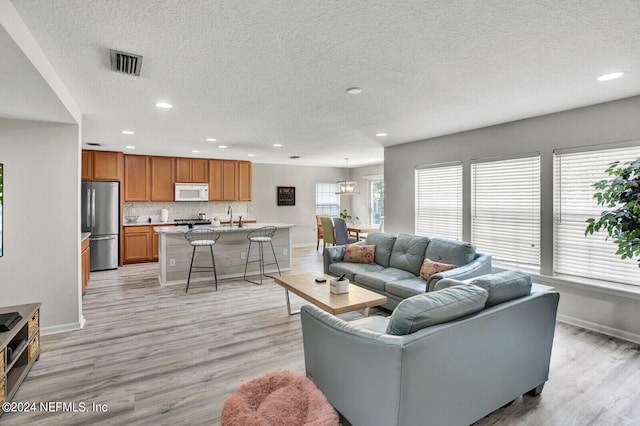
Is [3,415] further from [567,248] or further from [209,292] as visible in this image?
[567,248]

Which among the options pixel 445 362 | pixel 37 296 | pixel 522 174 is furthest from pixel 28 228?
pixel 522 174

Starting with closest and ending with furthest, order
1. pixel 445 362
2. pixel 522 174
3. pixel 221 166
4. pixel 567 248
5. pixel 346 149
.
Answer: pixel 445 362 → pixel 567 248 → pixel 522 174 → pixel 346 149 → pixel 221 166

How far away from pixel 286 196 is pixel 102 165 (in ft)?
14.9

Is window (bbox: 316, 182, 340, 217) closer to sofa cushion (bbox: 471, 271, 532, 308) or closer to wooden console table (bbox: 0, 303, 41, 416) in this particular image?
wooden console table (bbox: 0, 303, 41, 416)

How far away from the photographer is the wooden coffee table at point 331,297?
9.12 feet

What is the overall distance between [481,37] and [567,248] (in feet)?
9.64

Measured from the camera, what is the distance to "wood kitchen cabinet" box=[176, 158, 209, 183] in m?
7.70

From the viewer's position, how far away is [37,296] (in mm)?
3381

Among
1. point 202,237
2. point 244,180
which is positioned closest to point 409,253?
point 202,237

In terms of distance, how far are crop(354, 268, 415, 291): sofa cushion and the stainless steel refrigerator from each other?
506 cm

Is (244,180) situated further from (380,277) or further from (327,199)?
(380,277)

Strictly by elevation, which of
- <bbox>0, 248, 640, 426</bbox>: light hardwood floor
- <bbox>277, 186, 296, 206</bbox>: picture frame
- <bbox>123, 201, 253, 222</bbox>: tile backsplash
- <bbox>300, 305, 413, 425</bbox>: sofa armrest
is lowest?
<bbox>0, 248, 640, 426</bbox>: light hardwood floor

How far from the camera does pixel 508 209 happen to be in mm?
4312

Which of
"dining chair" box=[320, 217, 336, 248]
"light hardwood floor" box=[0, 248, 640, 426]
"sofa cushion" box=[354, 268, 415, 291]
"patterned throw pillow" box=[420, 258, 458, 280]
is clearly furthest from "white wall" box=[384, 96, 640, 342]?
"dining chair" box=[320, 217, 336, 248]
